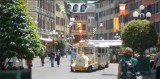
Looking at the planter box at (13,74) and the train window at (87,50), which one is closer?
the planter box at (13,74)

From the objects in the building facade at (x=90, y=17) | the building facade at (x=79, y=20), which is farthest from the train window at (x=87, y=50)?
the building facade at (x=79, y=20)

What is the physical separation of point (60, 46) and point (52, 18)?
6.11m

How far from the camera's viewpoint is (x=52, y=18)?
98.3m

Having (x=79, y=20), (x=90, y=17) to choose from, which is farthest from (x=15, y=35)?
(x=79, y=20)

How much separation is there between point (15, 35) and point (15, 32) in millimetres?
97

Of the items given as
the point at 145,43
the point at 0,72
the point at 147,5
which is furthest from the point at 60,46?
the point at 0,72

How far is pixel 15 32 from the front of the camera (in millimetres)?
15695

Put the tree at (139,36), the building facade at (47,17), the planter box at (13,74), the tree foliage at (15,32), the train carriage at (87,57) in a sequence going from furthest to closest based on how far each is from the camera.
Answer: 1. the building facade at (47,17)
2. the train carriage at (87,57)
3. the tree at (139,36)
4. the planter box at (13,74)
5. the tree foliage at (15,32)

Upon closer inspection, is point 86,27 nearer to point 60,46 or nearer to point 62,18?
point 62,18

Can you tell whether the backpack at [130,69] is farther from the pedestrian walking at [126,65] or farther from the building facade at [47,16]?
the building facade at [47,16]

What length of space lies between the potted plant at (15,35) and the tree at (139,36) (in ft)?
63.6

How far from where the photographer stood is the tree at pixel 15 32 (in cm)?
1564

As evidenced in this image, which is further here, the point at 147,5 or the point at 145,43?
the point at 147,5

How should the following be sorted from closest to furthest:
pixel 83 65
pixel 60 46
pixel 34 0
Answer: pixel 83 65, pixel 34 0, pixel 60 46
